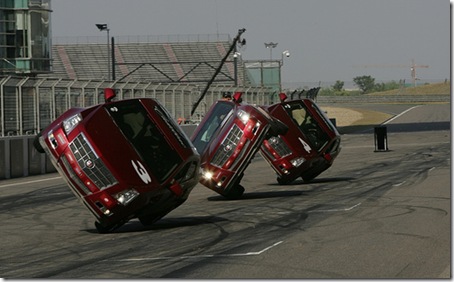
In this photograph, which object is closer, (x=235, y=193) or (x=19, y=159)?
(x=235, y=193)

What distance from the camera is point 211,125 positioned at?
2067 centimetres

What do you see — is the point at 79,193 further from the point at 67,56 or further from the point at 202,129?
the point at 67,56

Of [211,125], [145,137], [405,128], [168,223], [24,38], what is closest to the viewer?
[145,137]

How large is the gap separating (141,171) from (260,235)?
6.15 ft

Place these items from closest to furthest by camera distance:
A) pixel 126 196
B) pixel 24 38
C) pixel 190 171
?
pixel 126 196
pixel 190 171
pixel 24 38

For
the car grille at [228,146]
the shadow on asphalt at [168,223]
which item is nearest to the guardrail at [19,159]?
the car grille at [228,146]

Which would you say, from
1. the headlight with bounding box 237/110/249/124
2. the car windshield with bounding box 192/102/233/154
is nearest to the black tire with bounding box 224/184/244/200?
the car windshield with bounding box 192/102/233/154

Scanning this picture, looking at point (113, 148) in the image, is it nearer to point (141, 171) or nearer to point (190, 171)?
point (141, 171)

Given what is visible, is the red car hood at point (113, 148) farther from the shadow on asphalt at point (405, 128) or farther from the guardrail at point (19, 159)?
the shadow on asphalt at point (405, 128)

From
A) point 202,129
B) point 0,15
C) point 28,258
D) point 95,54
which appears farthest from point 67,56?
point 28,258

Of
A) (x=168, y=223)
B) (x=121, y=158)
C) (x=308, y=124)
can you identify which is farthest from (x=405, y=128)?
(x=121, y=158)

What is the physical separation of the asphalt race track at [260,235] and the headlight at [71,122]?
151 centimetres

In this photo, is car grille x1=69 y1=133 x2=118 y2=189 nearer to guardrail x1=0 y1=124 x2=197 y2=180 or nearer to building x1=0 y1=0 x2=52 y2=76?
guardrail x1=0 y1=124 x2=197 y2=180

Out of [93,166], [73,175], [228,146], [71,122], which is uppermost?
[71,122]
